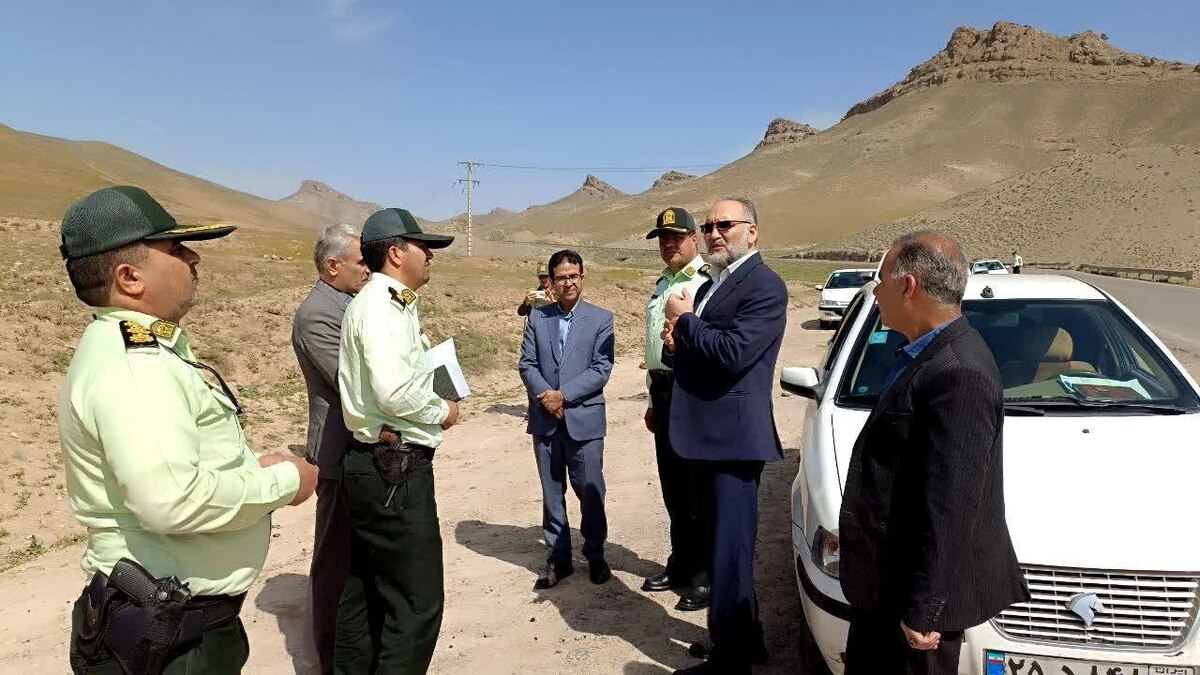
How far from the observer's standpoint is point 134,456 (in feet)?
5.94

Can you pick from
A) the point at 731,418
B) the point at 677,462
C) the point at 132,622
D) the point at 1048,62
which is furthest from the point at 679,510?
the point at 1048,62

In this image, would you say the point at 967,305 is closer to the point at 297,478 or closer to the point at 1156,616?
the point at 1156,616

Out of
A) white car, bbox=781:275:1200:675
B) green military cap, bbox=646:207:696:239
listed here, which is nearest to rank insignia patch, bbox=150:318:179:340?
white car, bbox=781:275:1200:675

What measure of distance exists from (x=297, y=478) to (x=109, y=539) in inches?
17.9

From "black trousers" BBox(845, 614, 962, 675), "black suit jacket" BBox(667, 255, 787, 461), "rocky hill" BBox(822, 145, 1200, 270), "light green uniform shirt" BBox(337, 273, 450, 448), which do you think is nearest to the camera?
"black trousers" BBox(845, 614, 962, 675)

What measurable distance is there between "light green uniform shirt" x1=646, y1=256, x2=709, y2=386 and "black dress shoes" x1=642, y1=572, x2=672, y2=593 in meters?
1.26

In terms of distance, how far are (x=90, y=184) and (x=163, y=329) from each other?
8859cm

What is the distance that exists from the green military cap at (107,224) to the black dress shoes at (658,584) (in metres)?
3.50

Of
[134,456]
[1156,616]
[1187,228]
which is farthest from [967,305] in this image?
[1187,228]

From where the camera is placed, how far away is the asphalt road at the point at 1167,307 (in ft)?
53.9

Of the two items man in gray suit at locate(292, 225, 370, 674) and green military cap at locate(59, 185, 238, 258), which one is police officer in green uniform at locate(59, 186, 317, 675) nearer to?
green military cap at locate(59, 185, 238, 258)

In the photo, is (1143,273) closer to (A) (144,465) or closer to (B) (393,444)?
(B) (393,444)

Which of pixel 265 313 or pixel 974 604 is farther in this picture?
pixel 265 313

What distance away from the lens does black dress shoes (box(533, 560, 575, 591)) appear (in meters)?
4.78
